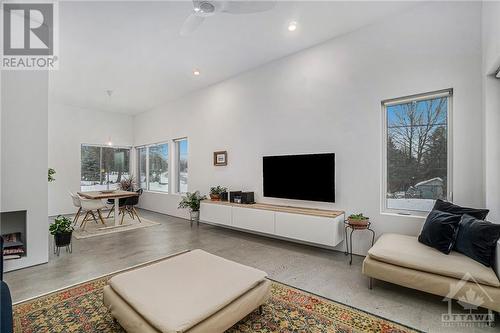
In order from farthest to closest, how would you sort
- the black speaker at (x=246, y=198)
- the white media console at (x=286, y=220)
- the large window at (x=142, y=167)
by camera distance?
the large window at (x=142, y=167), the black speaker at (x=246, y=198), the white media console at (x=286, y=220)

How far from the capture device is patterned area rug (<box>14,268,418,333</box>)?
6.26 ft

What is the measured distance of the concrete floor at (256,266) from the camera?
221 cm

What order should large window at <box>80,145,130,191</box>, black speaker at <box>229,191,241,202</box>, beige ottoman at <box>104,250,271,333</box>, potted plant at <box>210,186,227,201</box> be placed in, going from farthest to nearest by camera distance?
large window at <box>80,145,130,191</box>
potted plant at <box>210,186,227,201</box>
black speaker at <box>229,191,241,202</box>
beige ottoman at <box>104,250,271,333</box>

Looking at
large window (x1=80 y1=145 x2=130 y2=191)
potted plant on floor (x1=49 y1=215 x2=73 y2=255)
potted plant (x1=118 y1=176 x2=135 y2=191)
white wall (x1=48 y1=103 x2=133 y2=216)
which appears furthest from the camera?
potted plant (x1=118 y1=176 x2=135 y2=191)

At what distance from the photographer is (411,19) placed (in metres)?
3.07

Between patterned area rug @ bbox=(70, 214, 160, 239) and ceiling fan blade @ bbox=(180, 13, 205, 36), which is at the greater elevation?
ceiling fan blade @ bbox=(180, 13, 205, 36)

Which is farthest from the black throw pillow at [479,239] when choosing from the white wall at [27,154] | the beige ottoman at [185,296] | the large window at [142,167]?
the large window at [142,167]

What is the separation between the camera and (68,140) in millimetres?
7008

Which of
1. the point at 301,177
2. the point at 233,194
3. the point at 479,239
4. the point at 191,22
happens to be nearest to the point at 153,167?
the point at 233,194

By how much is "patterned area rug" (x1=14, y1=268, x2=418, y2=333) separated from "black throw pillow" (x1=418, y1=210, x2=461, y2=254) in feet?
3.07

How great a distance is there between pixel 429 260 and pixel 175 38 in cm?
425

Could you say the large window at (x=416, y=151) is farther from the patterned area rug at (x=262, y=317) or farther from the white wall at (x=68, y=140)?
the white wall at (x=68, y=140)

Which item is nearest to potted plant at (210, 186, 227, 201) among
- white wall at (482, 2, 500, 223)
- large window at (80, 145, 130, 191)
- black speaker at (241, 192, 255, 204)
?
black speaker at (241, 192, 255, 204)

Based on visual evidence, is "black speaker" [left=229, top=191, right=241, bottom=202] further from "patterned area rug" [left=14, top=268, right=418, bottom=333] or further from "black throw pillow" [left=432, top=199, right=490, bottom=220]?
"black throw pillow" [left=432, top=199, right=490, bottom=220]
